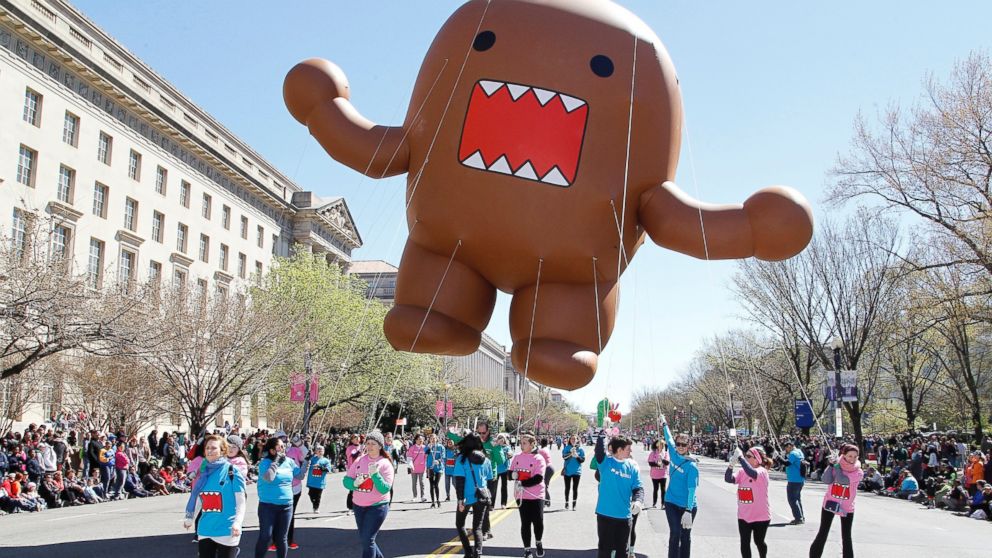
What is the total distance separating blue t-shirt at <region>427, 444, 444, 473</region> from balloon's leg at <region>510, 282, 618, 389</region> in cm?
929

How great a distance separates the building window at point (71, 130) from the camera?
3544cm

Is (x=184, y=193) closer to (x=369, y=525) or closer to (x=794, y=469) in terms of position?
(x=794, y=469)

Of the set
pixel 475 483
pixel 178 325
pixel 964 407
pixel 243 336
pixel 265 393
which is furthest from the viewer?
pixel 964 407

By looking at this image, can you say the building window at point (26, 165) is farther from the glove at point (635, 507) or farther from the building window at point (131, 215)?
the glove at point (635, 507)

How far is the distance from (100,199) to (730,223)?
37035 millimetres

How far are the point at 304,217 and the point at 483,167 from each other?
Answer: 179ft

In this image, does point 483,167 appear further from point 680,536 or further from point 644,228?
point 680,536

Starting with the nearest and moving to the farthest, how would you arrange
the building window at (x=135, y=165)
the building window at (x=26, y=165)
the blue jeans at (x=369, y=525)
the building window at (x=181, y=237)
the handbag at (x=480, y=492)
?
1. the blue jeans at (x=369, y=525)
2. the handbag at (x=480, y=492)
3. the building window at (x=26, y=165)
4. the building window at (x=135, y=165)
5. the building window at (x=181, y=237)

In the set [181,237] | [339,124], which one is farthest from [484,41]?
[181,237]

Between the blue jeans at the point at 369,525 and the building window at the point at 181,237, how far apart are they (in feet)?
137

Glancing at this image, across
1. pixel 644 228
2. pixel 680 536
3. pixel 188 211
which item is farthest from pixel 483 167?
pixel 188 211

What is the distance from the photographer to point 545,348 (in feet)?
26.0

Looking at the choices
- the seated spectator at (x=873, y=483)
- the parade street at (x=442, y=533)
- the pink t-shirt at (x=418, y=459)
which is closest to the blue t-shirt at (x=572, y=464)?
the parade street at (x=442, y=533)

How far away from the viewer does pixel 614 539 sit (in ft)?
24.0
